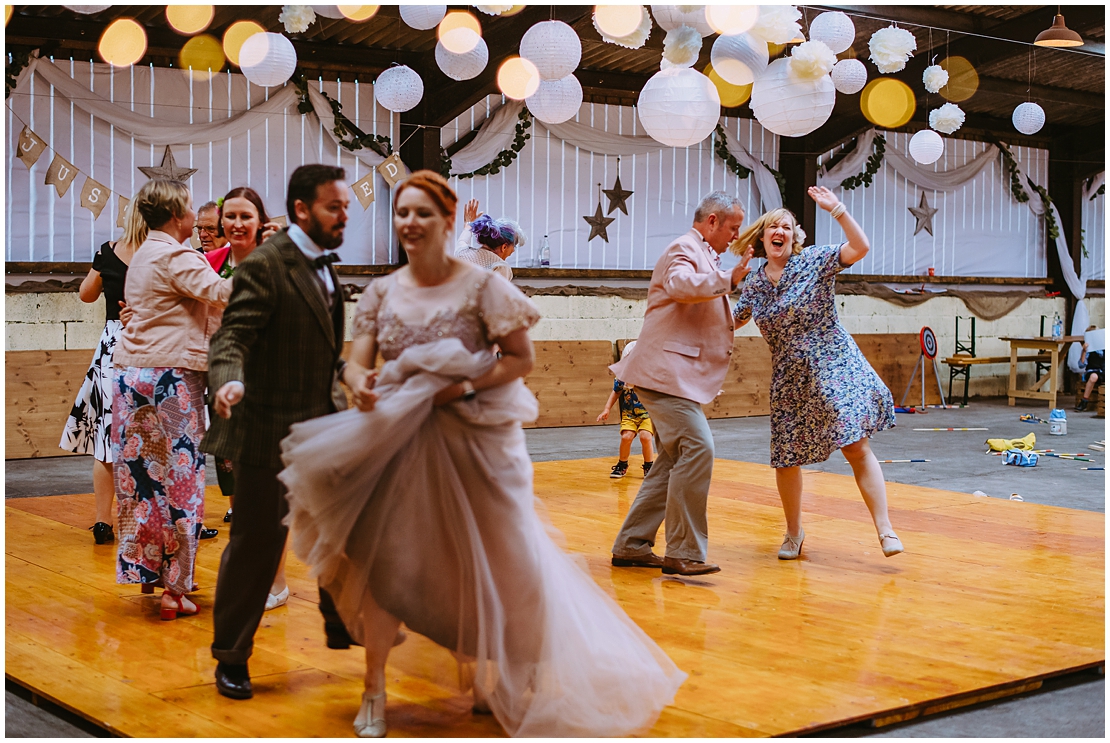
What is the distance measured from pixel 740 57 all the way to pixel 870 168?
26.4 ft

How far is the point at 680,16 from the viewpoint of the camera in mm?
6051

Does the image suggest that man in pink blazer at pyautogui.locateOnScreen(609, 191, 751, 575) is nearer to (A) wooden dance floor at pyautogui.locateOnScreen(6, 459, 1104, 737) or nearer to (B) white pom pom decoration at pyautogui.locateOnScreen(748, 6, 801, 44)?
(A) wooden dance floor at pyautogui.locateOnScreen(6, 459, 1104, 737)

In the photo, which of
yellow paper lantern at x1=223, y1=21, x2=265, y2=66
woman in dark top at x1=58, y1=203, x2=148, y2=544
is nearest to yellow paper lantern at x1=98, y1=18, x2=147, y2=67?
yellow paper lantern at x1=223, y1=21, x2=265, y2=66

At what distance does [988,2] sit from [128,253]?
877 cm

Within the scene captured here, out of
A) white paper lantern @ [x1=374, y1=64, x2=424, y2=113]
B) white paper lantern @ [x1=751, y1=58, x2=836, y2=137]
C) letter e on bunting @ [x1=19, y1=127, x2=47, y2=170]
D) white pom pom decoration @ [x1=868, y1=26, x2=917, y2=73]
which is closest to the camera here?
white paper lantern @ [x1=751, y1=58, x2=836, y2=137]

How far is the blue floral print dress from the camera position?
4312 mm

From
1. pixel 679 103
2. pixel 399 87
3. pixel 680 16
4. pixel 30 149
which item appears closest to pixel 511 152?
pixel 399 87

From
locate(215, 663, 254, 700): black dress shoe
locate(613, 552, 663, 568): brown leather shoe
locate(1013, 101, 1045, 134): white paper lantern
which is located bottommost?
locate(613, 552, 663, 568): brown leather shoe

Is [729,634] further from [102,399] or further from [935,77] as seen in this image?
[935,77]

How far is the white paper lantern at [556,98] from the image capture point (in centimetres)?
694

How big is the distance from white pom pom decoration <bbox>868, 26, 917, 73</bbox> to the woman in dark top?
178 inches

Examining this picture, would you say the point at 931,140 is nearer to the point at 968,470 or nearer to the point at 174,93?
the point at 968,470

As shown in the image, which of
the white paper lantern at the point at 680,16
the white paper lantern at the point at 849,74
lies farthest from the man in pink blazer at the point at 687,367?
the white paper lantern at the point at 849,74

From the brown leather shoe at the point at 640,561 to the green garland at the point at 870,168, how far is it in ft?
32.3
